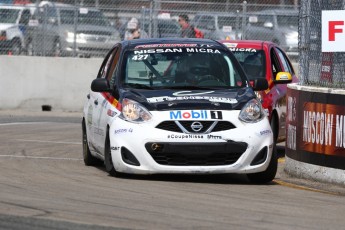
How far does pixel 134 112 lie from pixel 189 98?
0.60 meters

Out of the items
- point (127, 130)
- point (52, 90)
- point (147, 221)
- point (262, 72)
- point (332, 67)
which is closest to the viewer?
point (147, 221)

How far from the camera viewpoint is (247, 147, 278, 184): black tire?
1205 cm

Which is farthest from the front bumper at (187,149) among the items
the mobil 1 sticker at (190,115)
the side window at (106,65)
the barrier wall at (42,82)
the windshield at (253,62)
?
the barrier wall at (42,82)

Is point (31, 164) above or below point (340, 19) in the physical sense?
below

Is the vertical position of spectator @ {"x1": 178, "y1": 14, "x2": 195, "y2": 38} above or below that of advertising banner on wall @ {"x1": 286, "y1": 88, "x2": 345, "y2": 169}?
below

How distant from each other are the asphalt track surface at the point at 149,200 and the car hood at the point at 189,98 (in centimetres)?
79

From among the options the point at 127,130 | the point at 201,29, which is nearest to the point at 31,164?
the point at 127,130

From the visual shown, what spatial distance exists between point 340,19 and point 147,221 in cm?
451

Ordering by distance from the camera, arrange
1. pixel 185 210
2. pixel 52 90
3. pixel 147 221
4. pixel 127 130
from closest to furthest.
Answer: pixel 147 221 < pixel 185 210 < pixel 127 130 < pixel 52 90

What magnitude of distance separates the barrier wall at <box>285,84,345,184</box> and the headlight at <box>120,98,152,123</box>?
6.35ft

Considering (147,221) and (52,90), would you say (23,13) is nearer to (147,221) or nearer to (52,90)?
(52,90)

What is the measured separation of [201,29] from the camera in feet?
83.4

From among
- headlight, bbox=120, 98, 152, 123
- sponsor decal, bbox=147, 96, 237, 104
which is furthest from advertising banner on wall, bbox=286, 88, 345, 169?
headlight, bbox=120, 98, 152, 123

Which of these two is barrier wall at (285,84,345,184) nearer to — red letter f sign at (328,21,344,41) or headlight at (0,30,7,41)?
red letter f sign at (328,21,344,41)
